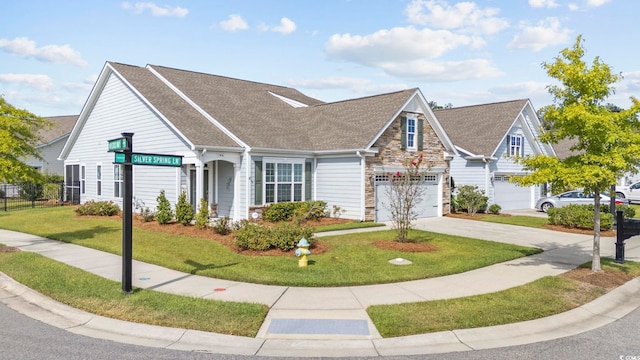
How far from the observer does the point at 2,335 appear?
612 centimetres

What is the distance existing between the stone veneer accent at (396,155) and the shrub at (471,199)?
1.25 metres

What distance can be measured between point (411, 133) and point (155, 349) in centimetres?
1776

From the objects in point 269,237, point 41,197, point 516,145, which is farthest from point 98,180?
point 516,145

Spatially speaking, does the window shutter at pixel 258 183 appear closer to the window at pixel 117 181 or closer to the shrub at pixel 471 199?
the window at pixel 117 181

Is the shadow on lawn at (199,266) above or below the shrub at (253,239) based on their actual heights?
below

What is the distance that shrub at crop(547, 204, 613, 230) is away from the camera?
696 inches

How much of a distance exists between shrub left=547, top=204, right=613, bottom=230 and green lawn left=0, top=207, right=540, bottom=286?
6592 millimetres

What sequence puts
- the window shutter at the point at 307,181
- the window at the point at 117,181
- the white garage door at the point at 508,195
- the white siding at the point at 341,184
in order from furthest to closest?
the white garage door at the point at 508,195 → the window at the point at 117,181 → the window shutter at the point at 307,181 → the white siding at the point at 341,184

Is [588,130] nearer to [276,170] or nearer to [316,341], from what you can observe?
[316,341]

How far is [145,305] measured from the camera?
7.17 metres

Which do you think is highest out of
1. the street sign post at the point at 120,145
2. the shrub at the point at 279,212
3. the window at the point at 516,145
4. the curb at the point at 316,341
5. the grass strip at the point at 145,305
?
the window at the point at 516,145

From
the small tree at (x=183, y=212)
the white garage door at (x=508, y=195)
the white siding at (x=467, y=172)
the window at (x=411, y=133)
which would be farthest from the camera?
the white garage door at (x=508, y=195)

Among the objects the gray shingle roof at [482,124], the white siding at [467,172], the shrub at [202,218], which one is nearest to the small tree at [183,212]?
the shrub at [202,218]

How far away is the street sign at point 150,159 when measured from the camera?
784 cm
